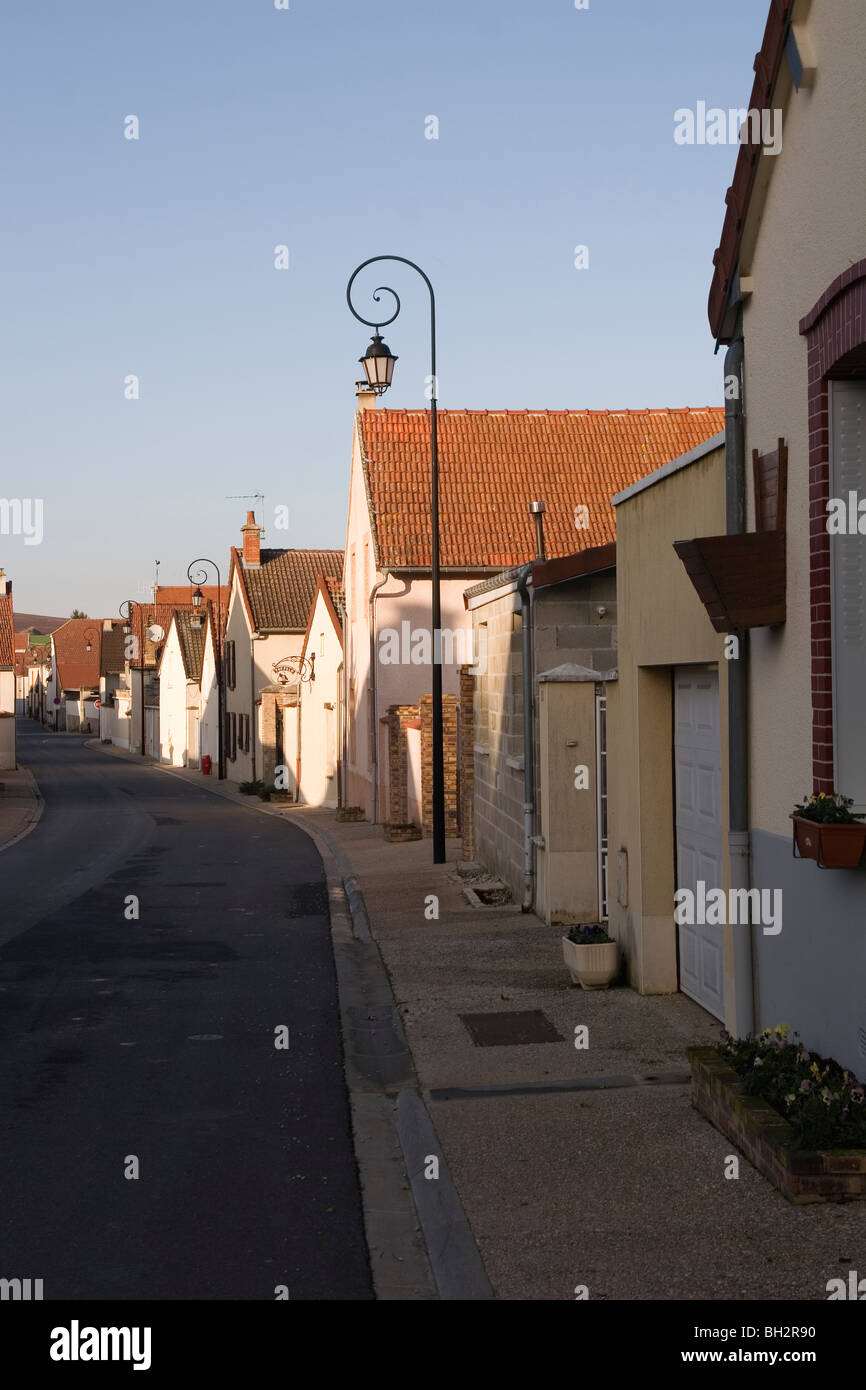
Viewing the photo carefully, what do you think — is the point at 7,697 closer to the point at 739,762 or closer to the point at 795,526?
the point at 739,762

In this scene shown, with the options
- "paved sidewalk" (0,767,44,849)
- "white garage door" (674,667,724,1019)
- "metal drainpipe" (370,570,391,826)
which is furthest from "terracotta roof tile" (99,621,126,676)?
"white garage door" (674,667,724,1019)

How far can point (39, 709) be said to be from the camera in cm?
14888

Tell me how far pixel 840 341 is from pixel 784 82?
1637 millimetres

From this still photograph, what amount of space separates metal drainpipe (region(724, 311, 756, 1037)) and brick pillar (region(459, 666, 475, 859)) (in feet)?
38.2

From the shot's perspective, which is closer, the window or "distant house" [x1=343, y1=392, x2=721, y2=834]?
"distant house" [x1=343, y1=392, x2=721, y2=834]

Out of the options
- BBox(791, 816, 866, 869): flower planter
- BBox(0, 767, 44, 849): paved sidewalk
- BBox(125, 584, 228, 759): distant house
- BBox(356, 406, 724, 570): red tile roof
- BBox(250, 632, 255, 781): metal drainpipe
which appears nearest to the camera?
BBox(791, 816, 866, 869): flower planter

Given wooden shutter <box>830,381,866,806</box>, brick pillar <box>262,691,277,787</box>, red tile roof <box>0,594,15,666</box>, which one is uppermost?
red tile roof <box>0,594,15,666</box>

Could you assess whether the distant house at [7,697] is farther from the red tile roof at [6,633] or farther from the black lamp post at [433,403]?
the black lamp post at [433,403]

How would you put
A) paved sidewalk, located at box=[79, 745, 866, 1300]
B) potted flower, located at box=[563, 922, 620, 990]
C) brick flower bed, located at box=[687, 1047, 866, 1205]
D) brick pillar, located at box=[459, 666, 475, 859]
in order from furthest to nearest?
brick pillar, located at box=[459, 666, 475, 859]
potted flower, located at box=[563, 922, 620, 990]
brick flower bed, located at box=[687, 1047, 866, 1205]
paved sidewalk, located at box=[79, 745, 866, 1300]

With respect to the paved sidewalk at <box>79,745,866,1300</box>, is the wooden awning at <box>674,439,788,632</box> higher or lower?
higher

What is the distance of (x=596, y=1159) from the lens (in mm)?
6293

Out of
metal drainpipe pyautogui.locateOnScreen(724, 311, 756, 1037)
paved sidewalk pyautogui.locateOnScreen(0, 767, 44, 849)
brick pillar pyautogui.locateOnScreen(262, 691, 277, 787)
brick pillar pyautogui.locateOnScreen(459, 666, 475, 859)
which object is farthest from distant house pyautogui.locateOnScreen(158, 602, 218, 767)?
metal drainpipe pyautogui.locateOnScreen(724, 311, 756, 1037)

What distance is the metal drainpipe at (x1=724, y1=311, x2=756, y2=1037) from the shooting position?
24.1 ft

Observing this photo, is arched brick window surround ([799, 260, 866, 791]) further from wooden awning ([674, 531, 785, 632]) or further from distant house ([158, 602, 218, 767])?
distant house ([158, 602, 218, 767])
